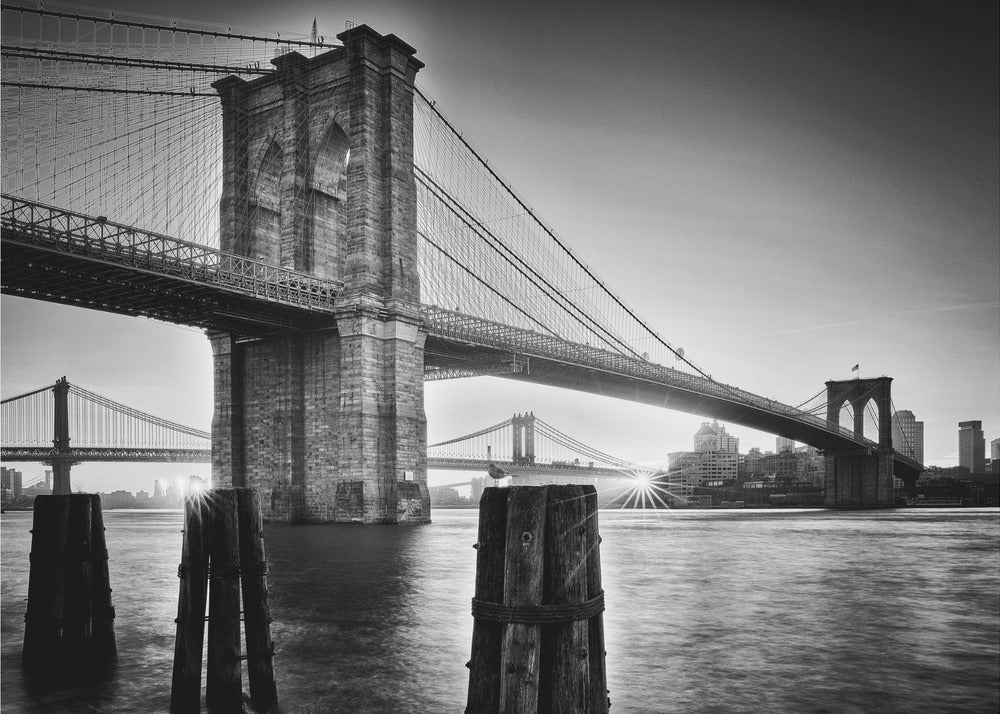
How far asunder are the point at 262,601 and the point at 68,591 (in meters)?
2.74

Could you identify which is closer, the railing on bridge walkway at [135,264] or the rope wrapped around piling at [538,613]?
the rope wrapped around piling at [538,613]

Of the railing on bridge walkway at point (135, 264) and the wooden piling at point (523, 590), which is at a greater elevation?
the railing on bridge walkway at point (135, 264)

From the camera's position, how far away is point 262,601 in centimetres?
572

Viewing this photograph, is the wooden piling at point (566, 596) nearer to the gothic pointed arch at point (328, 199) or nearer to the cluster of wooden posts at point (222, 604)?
the cluster of wooden posts at point (222, 604)

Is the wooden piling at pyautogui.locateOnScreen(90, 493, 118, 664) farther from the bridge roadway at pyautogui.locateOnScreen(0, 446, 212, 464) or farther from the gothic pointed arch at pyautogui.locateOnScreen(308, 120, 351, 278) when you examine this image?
the bridge roadway at pyautogui.locateOnScreen(0, 446, 212, 464)

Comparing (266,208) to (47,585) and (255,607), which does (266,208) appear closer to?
(47,585)

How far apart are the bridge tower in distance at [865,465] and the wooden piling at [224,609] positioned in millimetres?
76644

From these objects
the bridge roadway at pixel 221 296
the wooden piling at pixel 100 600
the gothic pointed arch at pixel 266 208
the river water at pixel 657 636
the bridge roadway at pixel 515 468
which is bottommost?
the bridge roadway at pixel 515 468

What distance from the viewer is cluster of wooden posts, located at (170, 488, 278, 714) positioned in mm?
5457

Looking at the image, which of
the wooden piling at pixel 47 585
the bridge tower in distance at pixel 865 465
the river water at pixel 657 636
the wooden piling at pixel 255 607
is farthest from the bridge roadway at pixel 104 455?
the wooden piling at pixel 255 607

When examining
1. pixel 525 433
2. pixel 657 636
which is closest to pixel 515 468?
pixel 525 433

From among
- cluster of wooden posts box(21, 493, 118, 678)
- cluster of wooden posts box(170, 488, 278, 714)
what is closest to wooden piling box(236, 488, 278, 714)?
cluster of wooden posts box(170, 488, 278, 714)

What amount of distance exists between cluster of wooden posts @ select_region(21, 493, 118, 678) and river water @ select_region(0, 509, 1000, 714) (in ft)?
0.99

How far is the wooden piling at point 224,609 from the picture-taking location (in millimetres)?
5406
